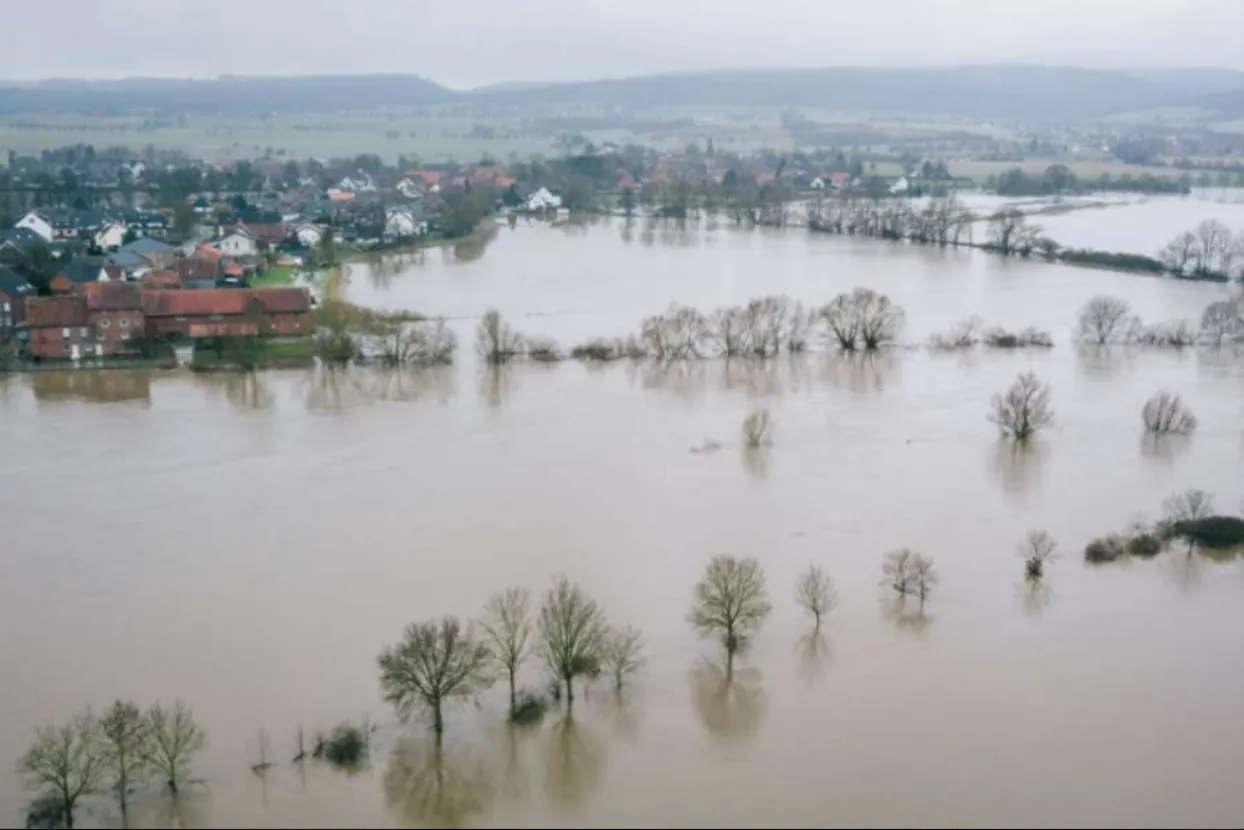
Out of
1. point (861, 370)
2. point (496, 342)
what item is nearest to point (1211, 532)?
point (861, 370)

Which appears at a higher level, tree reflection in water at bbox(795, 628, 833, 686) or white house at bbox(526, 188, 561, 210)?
white house at bbox(526, 188, 561, 210)

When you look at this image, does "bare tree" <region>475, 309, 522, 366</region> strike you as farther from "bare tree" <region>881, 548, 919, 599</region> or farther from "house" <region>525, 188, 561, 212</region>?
"house" <region>525, 188, 561, 212</region>

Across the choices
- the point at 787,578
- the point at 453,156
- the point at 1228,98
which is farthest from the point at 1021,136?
the point at 787,578

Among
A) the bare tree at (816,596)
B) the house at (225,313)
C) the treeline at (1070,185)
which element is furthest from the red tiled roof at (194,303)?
the treeline at (1070,185)

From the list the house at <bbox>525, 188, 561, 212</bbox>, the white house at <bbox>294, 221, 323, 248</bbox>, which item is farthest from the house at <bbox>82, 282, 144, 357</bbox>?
the house at <bbox>525, 188, 561, 212</bbox>

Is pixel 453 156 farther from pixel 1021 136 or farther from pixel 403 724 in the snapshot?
pixel 403 724

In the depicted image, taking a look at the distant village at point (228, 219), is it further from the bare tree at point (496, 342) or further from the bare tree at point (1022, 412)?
the bare tree at point (1022, 412)

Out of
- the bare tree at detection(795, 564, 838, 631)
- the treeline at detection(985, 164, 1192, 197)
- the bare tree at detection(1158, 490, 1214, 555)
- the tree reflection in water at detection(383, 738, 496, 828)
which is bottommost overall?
the tree reflection in water at detection(383, 738, 496, 828)
